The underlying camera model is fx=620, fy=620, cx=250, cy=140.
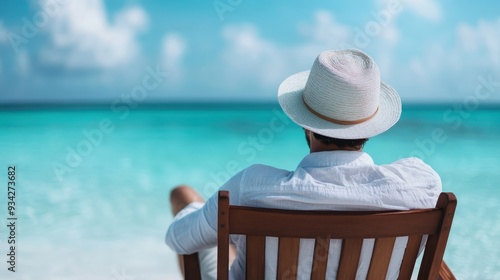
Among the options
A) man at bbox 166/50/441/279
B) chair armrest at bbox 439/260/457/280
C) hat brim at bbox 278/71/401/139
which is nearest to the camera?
man at bbox 166/50/441/279

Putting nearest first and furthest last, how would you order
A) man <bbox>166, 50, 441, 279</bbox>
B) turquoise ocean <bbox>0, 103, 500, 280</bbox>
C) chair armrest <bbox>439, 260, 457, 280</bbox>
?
man <bbox>166, 50, 441, 279</bbox>, chair armrest <bbox>439, 260, 457, 280</bbox>, turquoise ocean <bbox>0, 103, 500, 280</bbox>

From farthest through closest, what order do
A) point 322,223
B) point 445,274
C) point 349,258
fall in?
point 445,274 → point 349,258 → point 322,223

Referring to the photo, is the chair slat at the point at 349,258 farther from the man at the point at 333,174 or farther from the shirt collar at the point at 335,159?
the shirt collar at the point at 335,159

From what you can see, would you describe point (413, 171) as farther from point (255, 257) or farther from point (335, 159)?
point (255, 257)

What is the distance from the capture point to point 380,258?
1.56 metres

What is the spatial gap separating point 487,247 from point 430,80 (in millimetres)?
13999

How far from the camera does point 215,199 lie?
5.12ft

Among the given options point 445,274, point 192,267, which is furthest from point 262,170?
point 445,274

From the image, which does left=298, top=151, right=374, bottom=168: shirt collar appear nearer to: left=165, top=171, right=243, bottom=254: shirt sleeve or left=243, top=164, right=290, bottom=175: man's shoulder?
left=243, top=164, right=290, bottom=175: man's shoulder

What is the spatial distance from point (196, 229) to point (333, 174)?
0.41 m

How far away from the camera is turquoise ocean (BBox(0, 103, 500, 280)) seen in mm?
3963

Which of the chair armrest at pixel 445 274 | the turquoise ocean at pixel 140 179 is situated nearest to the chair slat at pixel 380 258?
the chair armrest at pixel 445 274

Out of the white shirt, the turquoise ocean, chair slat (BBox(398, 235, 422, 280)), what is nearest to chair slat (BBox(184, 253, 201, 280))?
the white shirt

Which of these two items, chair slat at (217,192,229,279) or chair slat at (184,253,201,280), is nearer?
chair slat at (217,192,229,279)
